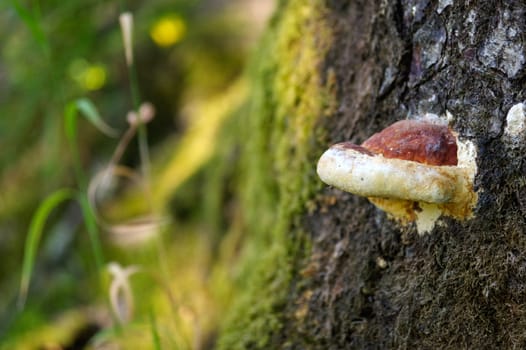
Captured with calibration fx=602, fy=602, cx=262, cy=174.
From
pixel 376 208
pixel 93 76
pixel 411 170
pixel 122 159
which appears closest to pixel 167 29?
pixel 93 76

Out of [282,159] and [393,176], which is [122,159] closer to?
[282,159]

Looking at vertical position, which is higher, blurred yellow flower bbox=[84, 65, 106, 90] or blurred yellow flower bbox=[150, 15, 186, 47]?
blurred yellow flower bbox=[150, 15, 186, 47]

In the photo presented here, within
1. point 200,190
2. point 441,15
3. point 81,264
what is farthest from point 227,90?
point 441,15

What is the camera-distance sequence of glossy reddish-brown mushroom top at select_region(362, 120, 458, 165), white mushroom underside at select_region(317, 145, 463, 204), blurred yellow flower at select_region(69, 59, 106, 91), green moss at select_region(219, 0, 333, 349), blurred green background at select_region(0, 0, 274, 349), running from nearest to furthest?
1. white mushroom underside at select_region(317, 145, 463, 204)
2. glossy reddish-brown mushroom top at select_region(362, 120, 458, 165)
3. green moss at select_region(219, 0, 333, 349)
4. blurred green background at select_region(0, 0, 274, 349)
5. blurred yellow flower at select_region(69, 59, 106, 91)

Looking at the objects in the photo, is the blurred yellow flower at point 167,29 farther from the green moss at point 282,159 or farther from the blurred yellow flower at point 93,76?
the green moss at point 282,159

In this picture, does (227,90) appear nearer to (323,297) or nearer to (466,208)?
(323,297)

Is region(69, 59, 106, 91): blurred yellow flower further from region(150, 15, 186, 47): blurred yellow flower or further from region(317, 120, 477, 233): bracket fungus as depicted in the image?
region(317, 120, 477, 233): bracket fungus

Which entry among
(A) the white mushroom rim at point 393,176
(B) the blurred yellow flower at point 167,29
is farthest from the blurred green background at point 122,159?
(A) the white mushroom rim at point 393,176

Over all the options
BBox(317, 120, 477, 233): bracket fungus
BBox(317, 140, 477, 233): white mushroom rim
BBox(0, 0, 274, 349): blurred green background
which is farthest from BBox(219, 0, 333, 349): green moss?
BBox(0, 0, 274, 349): blurred green background
